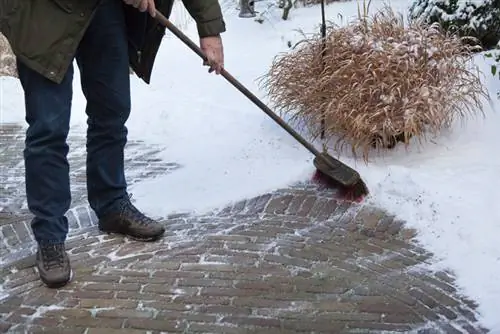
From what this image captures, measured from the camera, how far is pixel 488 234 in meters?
3.27

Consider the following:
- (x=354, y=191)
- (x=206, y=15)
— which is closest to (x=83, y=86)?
(x=206, y=15)

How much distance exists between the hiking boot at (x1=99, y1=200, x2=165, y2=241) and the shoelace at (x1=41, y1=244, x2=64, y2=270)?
41cm

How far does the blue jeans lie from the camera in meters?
2.87

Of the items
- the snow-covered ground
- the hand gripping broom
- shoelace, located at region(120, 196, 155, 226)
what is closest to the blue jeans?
shoelace, located at region(120, 196, 155, 226)

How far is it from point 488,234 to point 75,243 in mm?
1903

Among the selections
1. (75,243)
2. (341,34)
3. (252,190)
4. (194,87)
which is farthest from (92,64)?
(194,87)

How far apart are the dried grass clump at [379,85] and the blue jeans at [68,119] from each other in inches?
55.7

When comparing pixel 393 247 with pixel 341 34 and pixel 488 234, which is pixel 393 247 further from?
pixel 341 34

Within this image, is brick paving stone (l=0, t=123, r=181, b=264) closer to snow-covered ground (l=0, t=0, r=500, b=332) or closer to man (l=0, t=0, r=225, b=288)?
snow-covered ground (l=0, t=0, r=500, b=332)

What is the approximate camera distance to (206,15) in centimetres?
320

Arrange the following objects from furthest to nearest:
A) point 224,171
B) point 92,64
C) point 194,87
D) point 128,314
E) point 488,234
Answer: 1. point 194,87
2. point 224,171
3. point 488,234
4. point 92,64
5. point 128,314

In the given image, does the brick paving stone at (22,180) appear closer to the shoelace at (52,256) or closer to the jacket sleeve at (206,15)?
the shoelace at (52,256)

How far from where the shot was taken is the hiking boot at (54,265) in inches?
118

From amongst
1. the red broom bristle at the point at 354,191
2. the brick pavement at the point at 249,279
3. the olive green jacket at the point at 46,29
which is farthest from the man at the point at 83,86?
the red broom bristle at the point at 354,191
